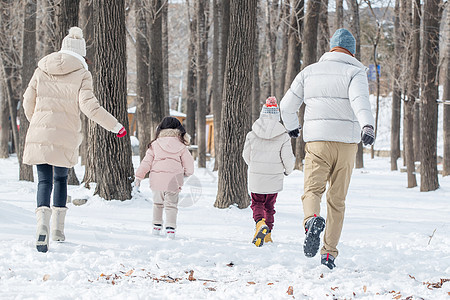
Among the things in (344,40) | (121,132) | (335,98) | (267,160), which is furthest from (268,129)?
(121,132)

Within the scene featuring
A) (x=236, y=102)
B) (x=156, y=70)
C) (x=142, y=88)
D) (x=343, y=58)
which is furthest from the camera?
(x=142, y=88)

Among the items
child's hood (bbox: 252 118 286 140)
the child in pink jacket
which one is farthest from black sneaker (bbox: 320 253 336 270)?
the child in pink jacket

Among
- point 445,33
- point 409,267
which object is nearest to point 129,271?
point 409,267

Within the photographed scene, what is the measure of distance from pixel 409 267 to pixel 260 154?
2158 mm

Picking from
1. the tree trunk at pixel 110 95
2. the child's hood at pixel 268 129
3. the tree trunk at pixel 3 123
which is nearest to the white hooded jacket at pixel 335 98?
the child's hood at pixel 268 129

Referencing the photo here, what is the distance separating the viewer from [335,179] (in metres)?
4.59

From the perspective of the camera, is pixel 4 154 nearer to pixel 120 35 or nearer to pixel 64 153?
pixel 120 35

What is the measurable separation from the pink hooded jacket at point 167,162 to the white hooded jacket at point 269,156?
0.80 meters

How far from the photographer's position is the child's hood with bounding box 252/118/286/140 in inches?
236

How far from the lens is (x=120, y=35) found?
26.7 ft

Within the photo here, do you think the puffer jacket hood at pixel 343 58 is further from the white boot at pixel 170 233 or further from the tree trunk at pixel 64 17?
the tree trunk at pixel 64 17

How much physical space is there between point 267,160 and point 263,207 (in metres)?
0.58

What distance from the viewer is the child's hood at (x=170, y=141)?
19.4 feet

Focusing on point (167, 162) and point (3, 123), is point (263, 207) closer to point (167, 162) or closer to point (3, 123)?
point (167, 162)
